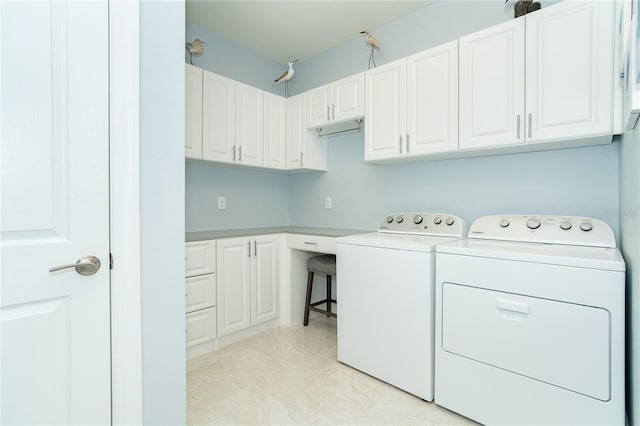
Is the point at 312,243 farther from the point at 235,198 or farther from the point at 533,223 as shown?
the point at 533,223

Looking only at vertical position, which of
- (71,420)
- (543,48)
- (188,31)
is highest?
(188,31)

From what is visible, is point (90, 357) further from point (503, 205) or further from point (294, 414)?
point (503, 205)

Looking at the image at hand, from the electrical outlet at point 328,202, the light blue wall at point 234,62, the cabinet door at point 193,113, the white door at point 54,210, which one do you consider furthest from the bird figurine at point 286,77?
the white door at point 54,210

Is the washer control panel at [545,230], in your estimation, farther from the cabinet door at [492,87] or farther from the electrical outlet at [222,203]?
the electrical outlet at [222,203]

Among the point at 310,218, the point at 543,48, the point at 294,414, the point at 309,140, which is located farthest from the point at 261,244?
the point at 543,48

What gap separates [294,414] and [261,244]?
1.34 meters

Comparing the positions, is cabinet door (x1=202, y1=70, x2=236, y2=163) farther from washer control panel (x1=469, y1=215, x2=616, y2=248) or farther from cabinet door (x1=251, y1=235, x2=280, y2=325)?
washer control panel (x1=469, y1=215, x2=616, y2=248)

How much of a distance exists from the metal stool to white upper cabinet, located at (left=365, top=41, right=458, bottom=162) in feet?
3.05

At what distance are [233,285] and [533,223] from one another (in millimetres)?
2113

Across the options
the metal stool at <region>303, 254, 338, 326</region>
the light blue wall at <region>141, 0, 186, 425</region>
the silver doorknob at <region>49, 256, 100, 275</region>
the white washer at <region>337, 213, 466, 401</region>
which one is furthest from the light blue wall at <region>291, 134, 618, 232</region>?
the silver doorknob at <region>49, 256, 100, 275</region>

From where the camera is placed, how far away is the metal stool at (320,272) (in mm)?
2643

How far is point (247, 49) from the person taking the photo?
3168 mm

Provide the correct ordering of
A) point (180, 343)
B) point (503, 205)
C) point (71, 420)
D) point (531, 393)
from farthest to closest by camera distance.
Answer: point (503, 205) → point (531, 393) → point (180, 343) → point (71, 420)

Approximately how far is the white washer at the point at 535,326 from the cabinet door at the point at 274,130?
1.83m
